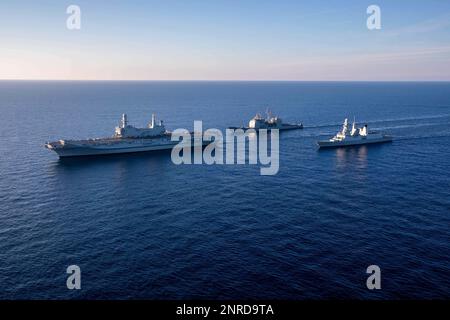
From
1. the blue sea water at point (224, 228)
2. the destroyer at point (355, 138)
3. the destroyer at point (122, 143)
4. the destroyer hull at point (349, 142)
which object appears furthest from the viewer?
the destroyer at point (355, 138)

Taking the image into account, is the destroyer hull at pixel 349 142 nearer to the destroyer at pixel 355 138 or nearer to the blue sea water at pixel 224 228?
the destroyer at pixel 355 138

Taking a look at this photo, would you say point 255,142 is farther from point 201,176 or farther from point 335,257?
point 335,257

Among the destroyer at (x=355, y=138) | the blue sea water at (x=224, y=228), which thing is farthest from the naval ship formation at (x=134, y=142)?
the blue sea water at (x=224, y=228)

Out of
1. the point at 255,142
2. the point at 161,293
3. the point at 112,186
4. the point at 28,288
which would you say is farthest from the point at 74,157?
the point at 161,293

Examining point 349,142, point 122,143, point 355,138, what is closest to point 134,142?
point 122,143

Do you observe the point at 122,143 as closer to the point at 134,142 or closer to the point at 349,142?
the point at 134,142

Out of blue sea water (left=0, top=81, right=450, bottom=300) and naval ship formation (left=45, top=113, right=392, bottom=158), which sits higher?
naval ship formation (left=45, top=113, right=392, bottom=158)

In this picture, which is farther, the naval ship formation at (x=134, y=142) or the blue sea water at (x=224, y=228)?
the naval ship formation at (x=134, y=142)

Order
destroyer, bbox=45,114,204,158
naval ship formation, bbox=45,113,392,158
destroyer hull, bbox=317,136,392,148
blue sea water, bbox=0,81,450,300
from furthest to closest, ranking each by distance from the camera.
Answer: destroyer hull, bbox=317,136,392,148 < naval ship formation, bbox=45,113,392,158 < destroyer, bbox=45,114,204,158 < blue sea water, bbox=0,81,450,300

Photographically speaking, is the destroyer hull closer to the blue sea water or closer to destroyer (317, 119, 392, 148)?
destroyer (317, 119, 392, 148)

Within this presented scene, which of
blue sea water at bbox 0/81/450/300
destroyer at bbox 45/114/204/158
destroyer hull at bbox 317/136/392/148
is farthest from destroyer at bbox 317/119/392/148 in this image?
destroyer at bbox 45/114/204/158
